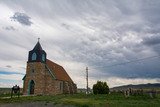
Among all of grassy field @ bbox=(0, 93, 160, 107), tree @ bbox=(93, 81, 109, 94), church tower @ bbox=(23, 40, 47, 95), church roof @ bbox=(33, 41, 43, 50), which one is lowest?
grassy field @ bbox=(0, 93, 160, 107)

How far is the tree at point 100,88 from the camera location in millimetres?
55562

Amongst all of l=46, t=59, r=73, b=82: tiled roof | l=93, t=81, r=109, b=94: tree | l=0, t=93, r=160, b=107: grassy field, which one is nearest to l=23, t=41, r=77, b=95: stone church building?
l=46, t=59, r=73, b=82: tiled roof

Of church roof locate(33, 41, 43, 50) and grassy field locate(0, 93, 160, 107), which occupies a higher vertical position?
church roof locate(33, 41, 43, 50)

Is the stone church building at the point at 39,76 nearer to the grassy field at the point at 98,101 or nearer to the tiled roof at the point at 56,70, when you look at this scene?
the tiled roof at the point at 56,70

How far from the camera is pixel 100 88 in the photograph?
55625 mm

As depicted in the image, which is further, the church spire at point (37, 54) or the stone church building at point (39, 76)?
the stone church building at point (39, 76)

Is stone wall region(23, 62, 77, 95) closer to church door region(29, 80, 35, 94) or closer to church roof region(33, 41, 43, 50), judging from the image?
church door region(29, 80, 35, 94)

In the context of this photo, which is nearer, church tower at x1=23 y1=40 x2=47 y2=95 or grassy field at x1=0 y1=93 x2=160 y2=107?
grassy field at x1=0 y1=93 x2=160 y2=107

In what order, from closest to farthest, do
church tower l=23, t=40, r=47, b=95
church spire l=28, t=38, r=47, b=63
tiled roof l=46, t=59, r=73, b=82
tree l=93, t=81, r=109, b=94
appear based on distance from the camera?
church spire l=28, t=38, r=47, b=63 → church tower l=23, t=40, r=47, b=95 → tree l=93, t=81, r=109, b=94 → tiled roof l=46, t=59, r=73, b=82

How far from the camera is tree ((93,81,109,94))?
5556 cm

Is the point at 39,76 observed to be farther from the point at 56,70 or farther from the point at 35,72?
the point at 56,70

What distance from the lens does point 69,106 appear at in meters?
25.4

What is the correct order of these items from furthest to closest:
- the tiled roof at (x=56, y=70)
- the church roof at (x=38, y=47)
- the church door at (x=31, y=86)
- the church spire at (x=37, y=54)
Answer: the tiled roof at (x=56, y=70) < the church door at (x=31, y=86) < the church roof at (x=38, y=47) < the church spire at (x=37, y=54)

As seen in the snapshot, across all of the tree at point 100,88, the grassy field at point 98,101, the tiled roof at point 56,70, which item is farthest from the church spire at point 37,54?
the grassy field at point 98,101
